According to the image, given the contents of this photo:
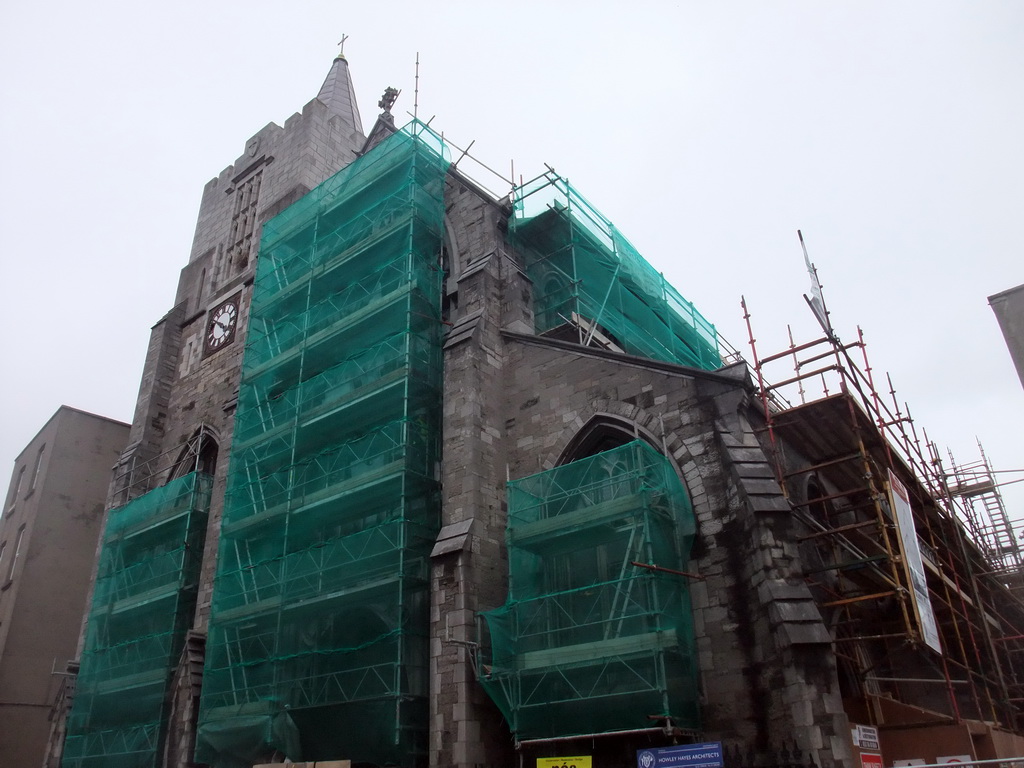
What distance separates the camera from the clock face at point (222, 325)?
22917mm

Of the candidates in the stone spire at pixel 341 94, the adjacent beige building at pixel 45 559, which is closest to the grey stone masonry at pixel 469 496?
the stone spire at pixel 341 94

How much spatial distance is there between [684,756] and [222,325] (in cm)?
1737

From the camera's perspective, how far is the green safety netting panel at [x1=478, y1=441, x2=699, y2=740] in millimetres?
11242

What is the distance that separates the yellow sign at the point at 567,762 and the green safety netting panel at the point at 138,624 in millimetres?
9402

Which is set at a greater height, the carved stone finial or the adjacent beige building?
the carved stone finial

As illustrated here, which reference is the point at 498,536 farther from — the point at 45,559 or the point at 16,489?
the point at 16,489

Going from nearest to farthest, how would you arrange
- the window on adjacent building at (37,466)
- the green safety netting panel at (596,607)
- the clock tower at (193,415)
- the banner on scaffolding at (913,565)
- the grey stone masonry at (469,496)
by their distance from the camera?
the banner on scaffolding at (913,565), the green safety netting panel at (596,607), the grey stone masonry at (469,496), the clock tower at (193,415), the window on adjacent building at (37,466)

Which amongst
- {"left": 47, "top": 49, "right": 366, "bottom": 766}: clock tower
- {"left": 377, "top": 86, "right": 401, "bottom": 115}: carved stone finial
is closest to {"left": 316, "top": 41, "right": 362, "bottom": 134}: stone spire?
{"left": 47, "top": 49, "right": 366, "bottom": 766}: clock tower

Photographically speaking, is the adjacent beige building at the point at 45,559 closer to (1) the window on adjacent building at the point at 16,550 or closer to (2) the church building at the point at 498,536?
(1) the window on adjacent building at the point at 16,550

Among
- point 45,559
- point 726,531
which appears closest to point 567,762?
point 726,531

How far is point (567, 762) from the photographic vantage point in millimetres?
11445

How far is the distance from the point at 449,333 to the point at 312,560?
4.78 meters

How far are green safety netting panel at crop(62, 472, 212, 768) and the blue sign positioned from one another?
1101 cm

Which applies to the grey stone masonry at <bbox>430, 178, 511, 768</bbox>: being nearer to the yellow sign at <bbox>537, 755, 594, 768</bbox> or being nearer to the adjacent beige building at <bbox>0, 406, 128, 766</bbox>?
the yellow sign at <bbox>537, 755, 594, 768</bbox>
